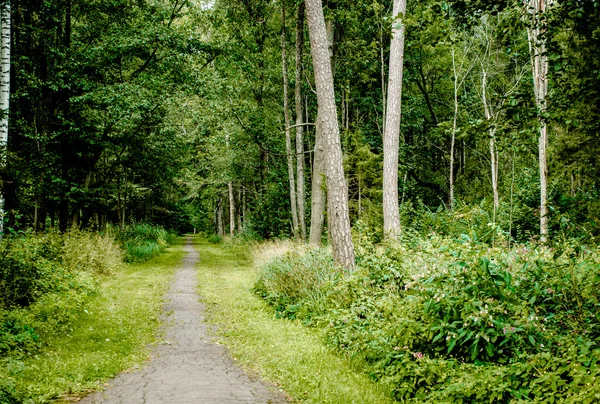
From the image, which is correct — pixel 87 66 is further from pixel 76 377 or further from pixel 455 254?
pixel 455 254

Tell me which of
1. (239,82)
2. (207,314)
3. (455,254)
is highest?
(239,82)

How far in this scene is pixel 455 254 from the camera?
5.23 m

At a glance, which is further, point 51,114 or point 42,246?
point 51,114

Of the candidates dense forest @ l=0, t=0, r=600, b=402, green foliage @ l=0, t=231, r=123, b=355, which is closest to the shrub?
green foliage @ l=0, t=231, r=123, b=355

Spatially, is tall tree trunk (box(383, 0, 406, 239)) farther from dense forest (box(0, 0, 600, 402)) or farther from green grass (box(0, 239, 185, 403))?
green grass (box(0, 239, 185, 403))

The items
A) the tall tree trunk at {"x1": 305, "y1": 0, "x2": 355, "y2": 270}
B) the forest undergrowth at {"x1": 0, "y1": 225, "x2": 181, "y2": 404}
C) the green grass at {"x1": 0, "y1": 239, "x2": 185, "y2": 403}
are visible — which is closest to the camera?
the green grass at {"x1": 0, "y1": 239, "x2": 185, "y2": 403}

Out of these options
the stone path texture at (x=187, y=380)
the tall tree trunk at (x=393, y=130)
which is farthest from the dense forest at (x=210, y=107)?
the stone path texture at (x=187, y=380)

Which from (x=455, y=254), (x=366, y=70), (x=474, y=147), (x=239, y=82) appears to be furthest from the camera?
(x=474, y=147)

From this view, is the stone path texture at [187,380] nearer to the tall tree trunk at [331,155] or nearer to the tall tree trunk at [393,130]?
the tall tree trunk at [331,155]

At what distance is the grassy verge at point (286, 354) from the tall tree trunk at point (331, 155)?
198cm

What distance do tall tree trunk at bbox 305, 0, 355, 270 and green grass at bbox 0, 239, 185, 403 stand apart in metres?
4.34

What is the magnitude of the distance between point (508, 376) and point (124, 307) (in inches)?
367

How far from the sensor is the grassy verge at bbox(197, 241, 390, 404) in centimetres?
530

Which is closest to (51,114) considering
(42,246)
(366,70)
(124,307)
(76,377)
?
(42,246)
